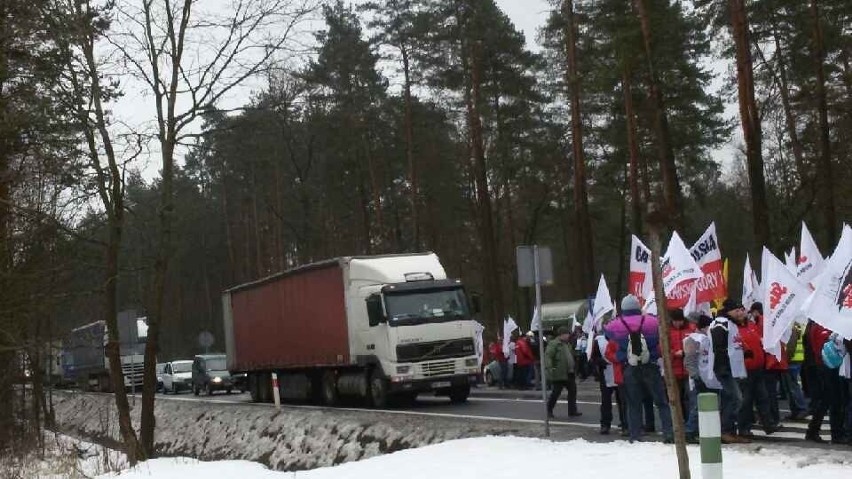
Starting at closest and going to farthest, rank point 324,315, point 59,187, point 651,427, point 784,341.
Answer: point 784,341 → point 651,427 → point 59,187 → point 324,315

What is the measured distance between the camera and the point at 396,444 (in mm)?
18297

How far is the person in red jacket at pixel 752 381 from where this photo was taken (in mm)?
14258

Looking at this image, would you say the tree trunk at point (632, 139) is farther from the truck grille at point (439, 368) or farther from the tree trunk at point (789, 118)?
the truck grille at point (439, 368)

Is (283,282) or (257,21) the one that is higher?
(257,21)

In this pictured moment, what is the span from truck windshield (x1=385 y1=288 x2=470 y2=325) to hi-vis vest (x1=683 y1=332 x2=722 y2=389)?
11.7 metres

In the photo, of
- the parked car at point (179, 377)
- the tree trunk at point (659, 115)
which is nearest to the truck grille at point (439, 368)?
the tree trunk at point (659, 115)

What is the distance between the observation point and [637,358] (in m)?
14.3

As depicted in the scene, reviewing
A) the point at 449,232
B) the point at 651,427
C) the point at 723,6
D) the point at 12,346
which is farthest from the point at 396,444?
the point at 449,232

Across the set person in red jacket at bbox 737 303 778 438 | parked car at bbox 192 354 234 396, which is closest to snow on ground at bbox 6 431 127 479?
person in red jacket at bbox 737 303 778 438

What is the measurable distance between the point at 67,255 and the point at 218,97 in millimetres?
3990

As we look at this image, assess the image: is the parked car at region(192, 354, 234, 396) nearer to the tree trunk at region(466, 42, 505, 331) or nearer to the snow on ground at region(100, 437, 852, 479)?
the tree trunk at region(466, 42, 505, 331)

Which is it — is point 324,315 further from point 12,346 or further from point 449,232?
point 449,232

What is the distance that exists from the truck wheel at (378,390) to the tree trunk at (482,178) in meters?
20.0

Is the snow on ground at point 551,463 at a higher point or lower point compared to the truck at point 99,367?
lower
